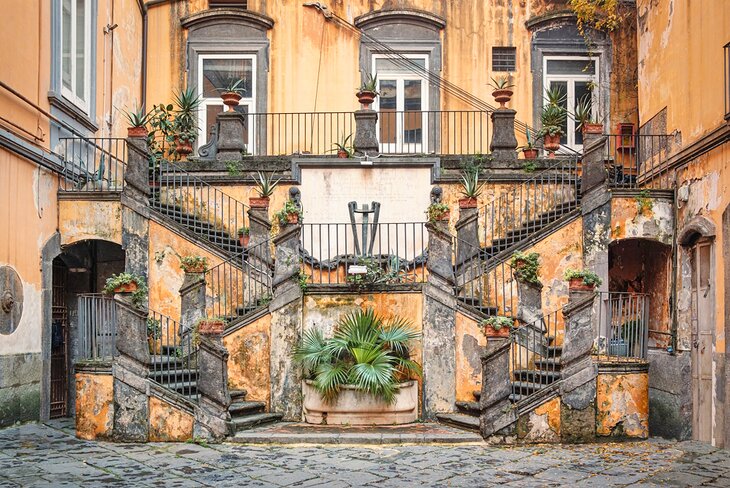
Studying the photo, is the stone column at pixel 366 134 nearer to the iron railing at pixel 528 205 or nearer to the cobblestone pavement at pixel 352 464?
the iron railing at pixel 528 205

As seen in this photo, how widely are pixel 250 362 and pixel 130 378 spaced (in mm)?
2060

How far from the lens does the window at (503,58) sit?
1822 centimetres

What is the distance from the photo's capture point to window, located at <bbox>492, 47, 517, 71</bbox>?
18.2 metres

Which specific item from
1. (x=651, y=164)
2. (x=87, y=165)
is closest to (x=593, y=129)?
(x=651, y=164)

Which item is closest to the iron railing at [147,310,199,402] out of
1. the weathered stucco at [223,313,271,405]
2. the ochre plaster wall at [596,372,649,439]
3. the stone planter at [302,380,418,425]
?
the weathered stucco at [223,313,271,405]

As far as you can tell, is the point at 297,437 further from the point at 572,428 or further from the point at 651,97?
the point at 651,97

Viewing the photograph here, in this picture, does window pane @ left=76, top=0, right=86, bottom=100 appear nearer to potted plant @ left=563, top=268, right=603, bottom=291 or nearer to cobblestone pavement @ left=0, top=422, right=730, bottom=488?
cobblestone pavement @ left=0, top=422, right=730, bottom=488

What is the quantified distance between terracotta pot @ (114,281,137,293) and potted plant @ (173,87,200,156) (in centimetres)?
578

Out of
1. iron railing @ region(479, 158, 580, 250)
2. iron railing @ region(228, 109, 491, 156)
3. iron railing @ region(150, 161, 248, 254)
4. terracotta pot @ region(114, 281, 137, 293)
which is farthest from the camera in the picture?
iron railing @ region(228, 109, 491, 156)

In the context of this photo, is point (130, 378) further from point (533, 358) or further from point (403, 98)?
point (403, 98)

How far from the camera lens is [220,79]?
1838cm

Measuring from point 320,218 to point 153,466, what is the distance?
6.80 meters

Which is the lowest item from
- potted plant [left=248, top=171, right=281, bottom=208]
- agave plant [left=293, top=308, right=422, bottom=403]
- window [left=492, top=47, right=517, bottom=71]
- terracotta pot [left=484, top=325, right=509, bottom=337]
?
agave plant [left=293, top=308, right=422, bottom=403]

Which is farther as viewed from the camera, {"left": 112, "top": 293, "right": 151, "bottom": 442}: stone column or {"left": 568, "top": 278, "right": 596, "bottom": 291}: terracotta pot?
{"left": 568, "top": 278, "right": 596, "bottom": 291}: terracotta pot
